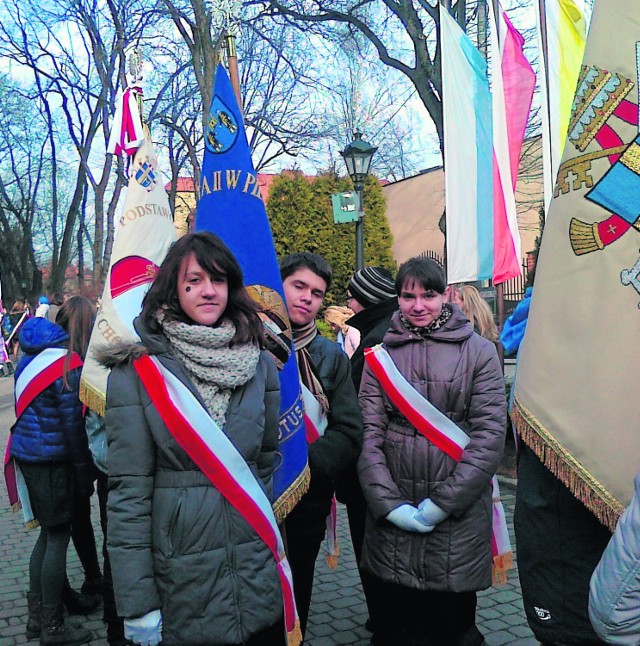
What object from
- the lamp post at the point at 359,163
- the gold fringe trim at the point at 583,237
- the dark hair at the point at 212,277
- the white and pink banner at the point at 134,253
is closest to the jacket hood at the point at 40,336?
the white and pink banner at the point at 134,253

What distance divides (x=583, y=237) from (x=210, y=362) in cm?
122

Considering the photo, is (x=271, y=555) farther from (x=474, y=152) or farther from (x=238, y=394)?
(x=474, y=152)

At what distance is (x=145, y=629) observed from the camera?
2.29m

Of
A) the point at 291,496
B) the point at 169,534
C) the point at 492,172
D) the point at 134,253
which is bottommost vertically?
the point at 291,496

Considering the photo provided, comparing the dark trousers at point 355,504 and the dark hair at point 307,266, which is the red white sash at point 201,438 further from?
the dark trousers at point 355,504

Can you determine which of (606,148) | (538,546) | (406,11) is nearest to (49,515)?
(538,546)

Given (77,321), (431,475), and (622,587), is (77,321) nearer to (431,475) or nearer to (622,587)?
(431,475)

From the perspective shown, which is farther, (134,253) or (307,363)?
(134,253)

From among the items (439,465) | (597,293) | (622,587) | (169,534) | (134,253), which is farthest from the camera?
(134,253)

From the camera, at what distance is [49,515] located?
4.17m

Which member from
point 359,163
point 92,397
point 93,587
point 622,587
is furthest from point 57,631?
point 359,163

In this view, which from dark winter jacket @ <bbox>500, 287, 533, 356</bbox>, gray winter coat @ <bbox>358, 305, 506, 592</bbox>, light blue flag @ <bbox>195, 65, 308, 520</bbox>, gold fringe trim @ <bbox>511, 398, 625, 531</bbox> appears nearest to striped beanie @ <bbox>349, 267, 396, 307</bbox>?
gray winter coat @ <bbox>358, 305, 506, 592</bbox>

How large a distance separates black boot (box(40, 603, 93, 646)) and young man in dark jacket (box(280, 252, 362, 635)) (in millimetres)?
1345

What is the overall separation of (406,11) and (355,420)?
1349 centimetres
